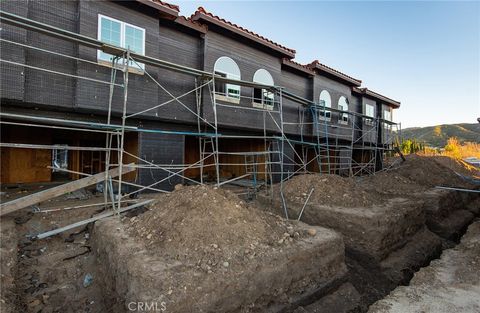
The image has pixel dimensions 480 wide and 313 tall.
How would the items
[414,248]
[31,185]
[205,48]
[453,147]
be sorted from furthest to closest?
[453,147], [205,48], [31,185], [414,248]

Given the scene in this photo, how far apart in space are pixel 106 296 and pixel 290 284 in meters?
2.85

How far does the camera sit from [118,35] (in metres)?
7.50

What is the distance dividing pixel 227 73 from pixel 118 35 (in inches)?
166

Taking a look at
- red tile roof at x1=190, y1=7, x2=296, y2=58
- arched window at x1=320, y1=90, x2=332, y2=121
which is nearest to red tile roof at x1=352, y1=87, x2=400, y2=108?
arched window at x1=320, y1=90, x2=332, y2=121

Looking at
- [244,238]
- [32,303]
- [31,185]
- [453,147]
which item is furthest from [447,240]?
[453,147]

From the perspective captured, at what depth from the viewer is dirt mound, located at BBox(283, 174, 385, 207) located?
6.87 metres

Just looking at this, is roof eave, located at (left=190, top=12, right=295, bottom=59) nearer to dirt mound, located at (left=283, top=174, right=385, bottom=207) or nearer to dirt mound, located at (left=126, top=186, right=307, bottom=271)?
dirt mound, located at (left=283, top=174, right=385, bottom=207)

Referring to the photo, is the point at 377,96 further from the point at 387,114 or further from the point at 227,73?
the point at 227,73

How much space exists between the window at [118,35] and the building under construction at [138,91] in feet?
0.10

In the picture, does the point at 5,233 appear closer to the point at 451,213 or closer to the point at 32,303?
the point at 32,303

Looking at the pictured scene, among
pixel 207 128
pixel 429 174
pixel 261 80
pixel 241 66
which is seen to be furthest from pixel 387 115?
pixel 207 128

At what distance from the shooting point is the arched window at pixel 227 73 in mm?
9922

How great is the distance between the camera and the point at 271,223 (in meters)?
4.83

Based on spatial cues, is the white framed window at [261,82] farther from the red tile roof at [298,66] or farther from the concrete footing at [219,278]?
the concrete footing at [219,278]
